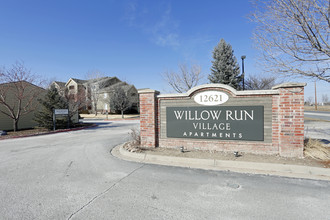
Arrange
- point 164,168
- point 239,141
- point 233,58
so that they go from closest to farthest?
1. point 164,168
2. point 239,141
3. point 233,58

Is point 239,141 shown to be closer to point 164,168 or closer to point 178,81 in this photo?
point 164,168

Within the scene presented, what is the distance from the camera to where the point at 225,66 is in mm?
22250

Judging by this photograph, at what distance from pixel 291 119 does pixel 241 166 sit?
7.25 feet

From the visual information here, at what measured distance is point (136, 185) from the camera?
3715mm

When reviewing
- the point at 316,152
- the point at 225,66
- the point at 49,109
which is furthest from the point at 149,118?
the point at 225,66

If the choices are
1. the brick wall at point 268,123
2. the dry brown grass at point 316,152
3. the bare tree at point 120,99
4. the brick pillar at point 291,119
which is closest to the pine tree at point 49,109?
the brick wall at point 268,123

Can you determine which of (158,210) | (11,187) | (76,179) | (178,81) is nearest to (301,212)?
(158,210)

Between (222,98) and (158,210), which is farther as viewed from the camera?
(222,98)

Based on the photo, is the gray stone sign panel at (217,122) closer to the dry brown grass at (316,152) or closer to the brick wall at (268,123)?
the brick wall at (268,123)

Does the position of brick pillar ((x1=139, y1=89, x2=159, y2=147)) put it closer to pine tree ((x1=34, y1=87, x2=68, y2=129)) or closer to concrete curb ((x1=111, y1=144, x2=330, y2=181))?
concrete curb ((x1=111, y1=144, x2=330, y2=181))

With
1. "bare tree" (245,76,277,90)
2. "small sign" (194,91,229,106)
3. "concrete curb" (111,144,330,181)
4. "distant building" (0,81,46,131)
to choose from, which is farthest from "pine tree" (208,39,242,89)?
"distant building" (0,81,46,131)

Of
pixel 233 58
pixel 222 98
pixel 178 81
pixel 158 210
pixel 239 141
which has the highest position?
pixel 233 58

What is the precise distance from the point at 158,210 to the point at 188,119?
12.5ft

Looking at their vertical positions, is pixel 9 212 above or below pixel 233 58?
below
